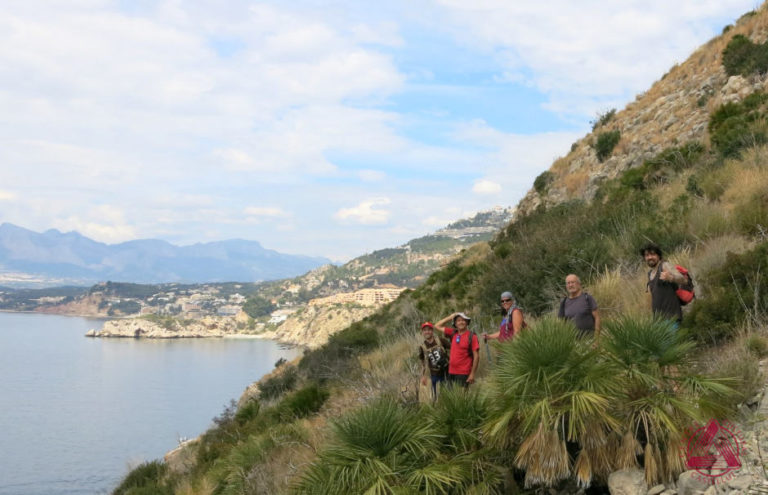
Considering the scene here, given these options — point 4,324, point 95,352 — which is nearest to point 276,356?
point 95,352

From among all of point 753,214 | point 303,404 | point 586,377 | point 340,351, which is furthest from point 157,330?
point 586,377

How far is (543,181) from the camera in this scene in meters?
25.6

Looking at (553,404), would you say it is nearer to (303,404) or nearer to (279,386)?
(303,404)

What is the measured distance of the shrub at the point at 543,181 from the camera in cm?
2493

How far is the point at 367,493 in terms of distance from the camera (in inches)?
203

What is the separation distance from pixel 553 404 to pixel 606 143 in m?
19.9

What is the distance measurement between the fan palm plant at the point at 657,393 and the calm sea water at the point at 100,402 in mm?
20931

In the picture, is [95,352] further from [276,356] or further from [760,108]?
[760,108]

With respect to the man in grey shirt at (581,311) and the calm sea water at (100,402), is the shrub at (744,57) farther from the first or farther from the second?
the calm sea water at (100,402)

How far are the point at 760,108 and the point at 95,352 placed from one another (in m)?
120

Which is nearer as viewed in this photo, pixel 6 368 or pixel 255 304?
pixel 6 368

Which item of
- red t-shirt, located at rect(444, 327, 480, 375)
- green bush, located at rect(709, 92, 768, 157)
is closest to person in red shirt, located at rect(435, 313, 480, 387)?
red t-shirt, located at rect(444, 327, 480, 375)

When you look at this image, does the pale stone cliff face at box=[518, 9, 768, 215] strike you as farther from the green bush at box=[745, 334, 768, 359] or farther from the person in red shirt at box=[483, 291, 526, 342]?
the green bush at box=[745, 334, 768, 359]

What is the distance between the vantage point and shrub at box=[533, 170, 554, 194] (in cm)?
2493
